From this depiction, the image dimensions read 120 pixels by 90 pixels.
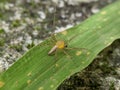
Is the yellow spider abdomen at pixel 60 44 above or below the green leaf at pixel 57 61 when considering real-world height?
above

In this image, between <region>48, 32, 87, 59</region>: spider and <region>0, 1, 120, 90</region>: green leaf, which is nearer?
<region>0, 1, 120, 90</region>: green leaf

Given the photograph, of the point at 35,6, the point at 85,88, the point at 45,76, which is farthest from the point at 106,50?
the point at 35,6

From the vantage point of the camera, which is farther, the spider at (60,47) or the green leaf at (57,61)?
the spider at (60,47)

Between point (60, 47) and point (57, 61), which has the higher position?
point (60, 47)

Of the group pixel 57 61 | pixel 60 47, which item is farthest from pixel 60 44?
pixel 57 61

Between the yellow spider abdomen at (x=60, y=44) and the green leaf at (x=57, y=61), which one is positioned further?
the yellow spider abdomen at (x=60, y=44)

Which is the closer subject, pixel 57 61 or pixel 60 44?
pixel 57 61

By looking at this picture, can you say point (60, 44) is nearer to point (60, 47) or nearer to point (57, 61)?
point (60, 47)

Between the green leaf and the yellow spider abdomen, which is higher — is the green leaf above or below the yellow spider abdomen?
below

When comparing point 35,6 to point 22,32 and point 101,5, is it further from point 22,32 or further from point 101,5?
point 101,5
